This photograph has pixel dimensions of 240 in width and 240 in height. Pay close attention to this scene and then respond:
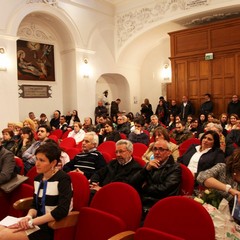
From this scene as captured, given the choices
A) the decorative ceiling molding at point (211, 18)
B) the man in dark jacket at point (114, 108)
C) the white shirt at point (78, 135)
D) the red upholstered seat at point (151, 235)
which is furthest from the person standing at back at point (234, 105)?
the red upholstered seat at point (151, 235)

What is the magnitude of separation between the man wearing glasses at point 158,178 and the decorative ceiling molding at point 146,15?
767cm

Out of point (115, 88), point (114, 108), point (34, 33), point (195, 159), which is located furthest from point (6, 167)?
point (115, 88)

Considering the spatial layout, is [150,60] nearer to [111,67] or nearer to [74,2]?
[111,67]

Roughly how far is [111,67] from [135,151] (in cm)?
779

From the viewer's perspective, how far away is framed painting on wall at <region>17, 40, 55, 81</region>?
973cm

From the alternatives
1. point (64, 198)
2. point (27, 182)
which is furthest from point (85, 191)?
point (27, 182)

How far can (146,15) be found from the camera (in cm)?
1045

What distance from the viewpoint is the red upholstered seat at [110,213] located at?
→ 2.12m

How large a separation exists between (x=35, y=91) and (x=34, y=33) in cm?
205

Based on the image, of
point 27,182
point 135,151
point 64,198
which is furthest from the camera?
point 135,151

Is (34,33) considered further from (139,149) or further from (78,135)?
(139,149)

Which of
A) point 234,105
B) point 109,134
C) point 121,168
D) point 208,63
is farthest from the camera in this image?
point 208,63

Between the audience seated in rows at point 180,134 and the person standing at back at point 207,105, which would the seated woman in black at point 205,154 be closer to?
the audience seated in rows at point 180,134

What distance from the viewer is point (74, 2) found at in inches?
396
